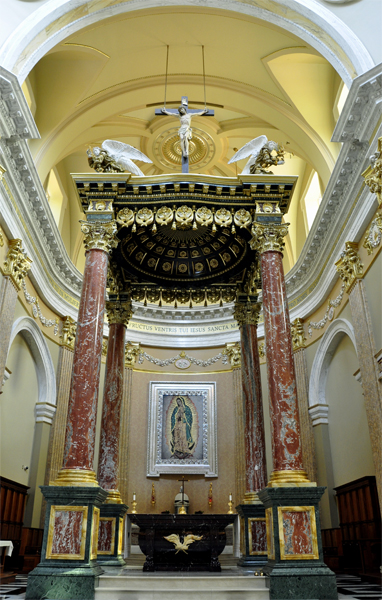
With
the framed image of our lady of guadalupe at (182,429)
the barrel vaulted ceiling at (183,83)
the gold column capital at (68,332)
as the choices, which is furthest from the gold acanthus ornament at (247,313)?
the framed image of our lady of guadalupe at (182,429)

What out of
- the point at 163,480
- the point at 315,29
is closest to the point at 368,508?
the point at 163,480

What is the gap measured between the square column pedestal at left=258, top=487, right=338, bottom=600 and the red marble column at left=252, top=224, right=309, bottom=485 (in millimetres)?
223

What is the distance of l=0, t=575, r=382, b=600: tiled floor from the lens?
5.95 m

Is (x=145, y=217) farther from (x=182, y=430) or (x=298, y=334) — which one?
(x=182, y=430)

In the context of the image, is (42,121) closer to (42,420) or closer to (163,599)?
(42,420)

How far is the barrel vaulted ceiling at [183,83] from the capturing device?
11102 millimetres

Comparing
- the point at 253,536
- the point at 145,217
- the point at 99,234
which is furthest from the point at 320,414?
the point at 99,234

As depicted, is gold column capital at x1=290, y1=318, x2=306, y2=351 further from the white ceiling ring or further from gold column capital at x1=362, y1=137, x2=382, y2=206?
the white ceiling ring

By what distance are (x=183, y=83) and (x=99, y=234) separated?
6668 millimetres

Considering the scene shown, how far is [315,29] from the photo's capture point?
31.0 feet

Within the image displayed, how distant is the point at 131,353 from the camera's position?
15.1 m

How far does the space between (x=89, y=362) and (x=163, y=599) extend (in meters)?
3.02

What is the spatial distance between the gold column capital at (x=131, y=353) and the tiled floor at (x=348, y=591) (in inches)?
305

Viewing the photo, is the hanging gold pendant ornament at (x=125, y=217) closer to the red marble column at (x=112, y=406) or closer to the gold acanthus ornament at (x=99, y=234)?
the gold acanthus ornament at (x=99, y=234)
